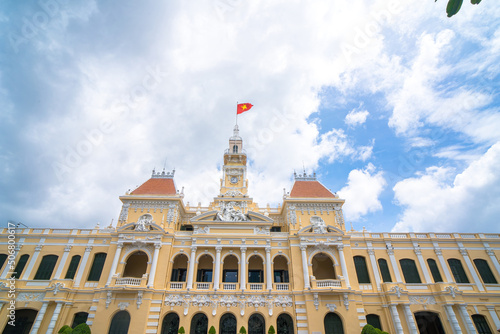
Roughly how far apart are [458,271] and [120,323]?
36.9 metres

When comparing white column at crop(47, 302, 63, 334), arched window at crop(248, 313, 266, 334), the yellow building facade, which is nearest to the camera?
white column at crop(47, 302, 63, 334)

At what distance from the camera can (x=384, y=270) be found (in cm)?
3048

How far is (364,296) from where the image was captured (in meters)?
28.8

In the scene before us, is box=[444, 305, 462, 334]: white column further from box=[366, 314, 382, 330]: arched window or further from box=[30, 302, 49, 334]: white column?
box=[30, 302, 49, 334]: white column

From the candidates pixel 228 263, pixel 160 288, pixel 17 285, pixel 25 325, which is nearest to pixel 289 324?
pixel 228 263

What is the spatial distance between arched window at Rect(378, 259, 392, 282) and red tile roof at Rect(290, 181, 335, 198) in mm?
→ 9355

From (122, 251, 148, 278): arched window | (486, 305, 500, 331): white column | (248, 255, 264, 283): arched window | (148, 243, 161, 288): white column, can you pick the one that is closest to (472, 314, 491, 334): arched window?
(486, 305, 500, 331): white column

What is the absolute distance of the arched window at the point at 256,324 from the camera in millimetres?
27036

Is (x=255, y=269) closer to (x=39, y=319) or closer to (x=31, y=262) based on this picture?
(x=39, y=319)

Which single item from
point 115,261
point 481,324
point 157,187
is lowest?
point 481,324

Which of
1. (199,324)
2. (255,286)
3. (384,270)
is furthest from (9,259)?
(384,270)

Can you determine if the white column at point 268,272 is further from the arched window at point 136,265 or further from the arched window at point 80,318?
the arched window at point 80,318

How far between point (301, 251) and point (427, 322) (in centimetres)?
1491

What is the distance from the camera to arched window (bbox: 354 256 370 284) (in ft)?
98.7
